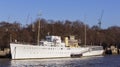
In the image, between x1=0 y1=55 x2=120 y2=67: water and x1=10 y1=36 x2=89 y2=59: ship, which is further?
x1=10 y1=36 x2=89 y2=59: ship

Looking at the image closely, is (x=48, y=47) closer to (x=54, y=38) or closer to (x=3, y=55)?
(x=54, y=38)

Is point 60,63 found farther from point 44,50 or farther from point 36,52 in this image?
point 44,50

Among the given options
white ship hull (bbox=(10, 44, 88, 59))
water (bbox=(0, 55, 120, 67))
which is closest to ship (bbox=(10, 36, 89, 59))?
white ship hull (bbox=(10, 44, 88, 59))

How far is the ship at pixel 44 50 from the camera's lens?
147 metres

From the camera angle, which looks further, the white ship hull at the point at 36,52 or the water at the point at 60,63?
the white ship hull at the point at 36,52

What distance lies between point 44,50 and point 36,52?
4.04m

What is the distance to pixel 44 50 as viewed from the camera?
154875mm

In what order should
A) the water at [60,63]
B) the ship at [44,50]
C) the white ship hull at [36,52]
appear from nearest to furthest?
the water at [60,63] → the white ship hull at [36,52] → the ship at [44,50]

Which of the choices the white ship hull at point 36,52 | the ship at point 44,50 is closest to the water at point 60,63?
the white ship hull at point 36,52

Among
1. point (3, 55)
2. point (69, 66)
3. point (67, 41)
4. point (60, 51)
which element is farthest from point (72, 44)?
point (69, 66)

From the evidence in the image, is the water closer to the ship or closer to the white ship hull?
the white ship hull

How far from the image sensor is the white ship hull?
146875mm

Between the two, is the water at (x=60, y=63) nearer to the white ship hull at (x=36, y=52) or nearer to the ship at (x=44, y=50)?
the white ship hull at (x=36, y=52)

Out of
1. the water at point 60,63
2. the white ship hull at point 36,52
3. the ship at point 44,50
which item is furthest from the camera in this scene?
the ship at point 44,50
